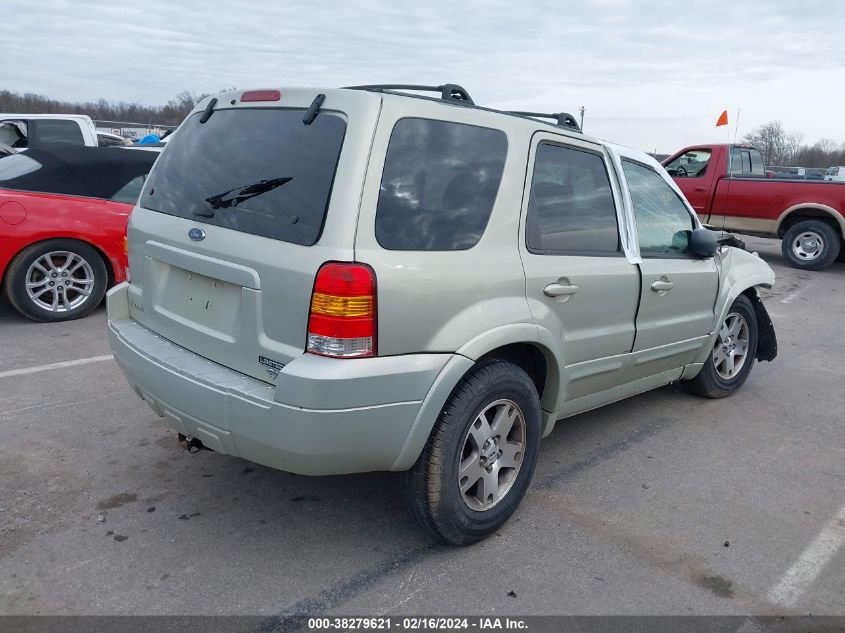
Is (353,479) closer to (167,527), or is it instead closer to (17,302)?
(167,527)

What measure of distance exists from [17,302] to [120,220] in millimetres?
1120

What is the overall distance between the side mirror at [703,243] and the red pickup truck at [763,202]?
328 inches

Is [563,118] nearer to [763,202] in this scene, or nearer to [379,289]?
[379,289]

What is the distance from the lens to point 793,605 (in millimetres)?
2771

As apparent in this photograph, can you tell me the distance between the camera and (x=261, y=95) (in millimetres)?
3004

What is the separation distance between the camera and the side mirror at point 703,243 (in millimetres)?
4219

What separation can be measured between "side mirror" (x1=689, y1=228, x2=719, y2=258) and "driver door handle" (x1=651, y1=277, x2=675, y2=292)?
0.36 m

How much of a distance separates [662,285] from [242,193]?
2.37 m

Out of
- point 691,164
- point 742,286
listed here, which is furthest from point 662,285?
point 691,164

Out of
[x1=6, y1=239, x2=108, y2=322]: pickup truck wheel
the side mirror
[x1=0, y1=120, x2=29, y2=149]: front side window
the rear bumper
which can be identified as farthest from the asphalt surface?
[x1=0, y1=120, x2=29, y2=149]: front side window

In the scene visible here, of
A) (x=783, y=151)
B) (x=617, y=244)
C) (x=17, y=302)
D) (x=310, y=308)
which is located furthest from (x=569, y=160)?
(x=783, y=151)

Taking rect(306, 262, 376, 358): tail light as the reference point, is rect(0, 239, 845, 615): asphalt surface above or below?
below

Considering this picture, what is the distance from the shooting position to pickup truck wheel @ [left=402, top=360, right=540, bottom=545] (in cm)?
282

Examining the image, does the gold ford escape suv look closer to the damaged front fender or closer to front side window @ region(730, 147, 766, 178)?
the damaged front fender
